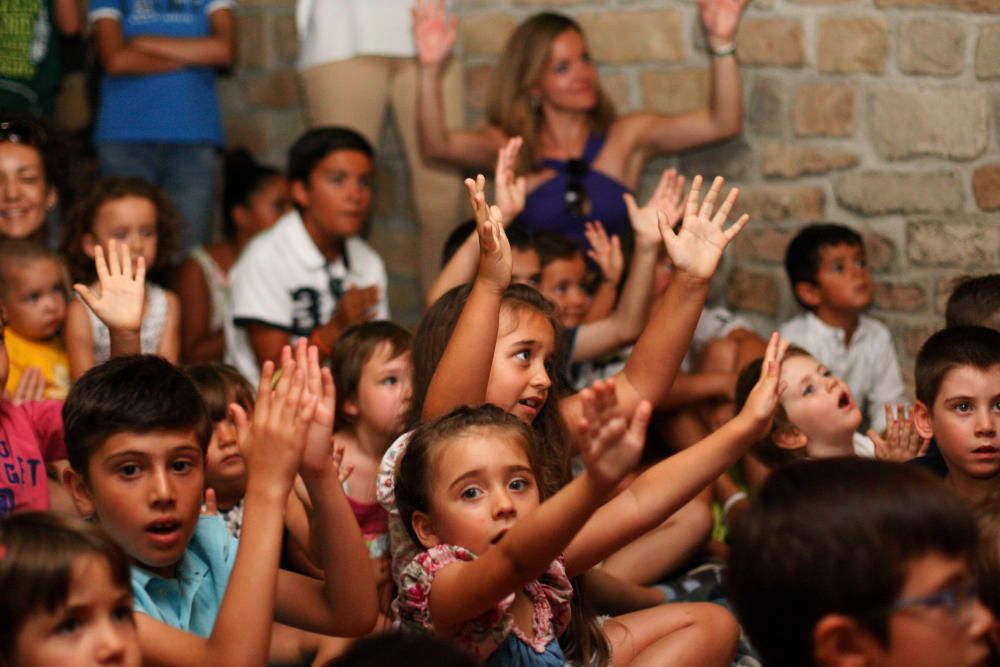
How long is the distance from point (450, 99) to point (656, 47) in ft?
2.50

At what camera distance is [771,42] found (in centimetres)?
441

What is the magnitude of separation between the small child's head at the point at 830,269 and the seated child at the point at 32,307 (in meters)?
2.26

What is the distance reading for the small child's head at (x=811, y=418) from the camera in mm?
3260

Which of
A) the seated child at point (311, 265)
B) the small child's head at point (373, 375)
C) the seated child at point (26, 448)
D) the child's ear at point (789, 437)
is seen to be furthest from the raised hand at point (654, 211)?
the seated child at point (26, 448)

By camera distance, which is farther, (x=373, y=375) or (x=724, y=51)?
(x=724, y=51)

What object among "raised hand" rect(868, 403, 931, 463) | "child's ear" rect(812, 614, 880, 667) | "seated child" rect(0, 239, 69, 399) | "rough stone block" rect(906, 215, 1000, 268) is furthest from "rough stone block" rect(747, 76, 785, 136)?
"child's ear" rect(812, 614, 880, 667)

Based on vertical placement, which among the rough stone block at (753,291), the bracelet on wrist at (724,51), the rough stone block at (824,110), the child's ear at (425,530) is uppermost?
the bracelet on wrist at (724,51)

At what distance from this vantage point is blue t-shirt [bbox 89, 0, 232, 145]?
4.62 meters

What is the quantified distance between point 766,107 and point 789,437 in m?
1.57

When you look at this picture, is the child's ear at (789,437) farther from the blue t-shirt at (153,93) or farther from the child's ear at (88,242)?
the blue t-shirt at (153,93)

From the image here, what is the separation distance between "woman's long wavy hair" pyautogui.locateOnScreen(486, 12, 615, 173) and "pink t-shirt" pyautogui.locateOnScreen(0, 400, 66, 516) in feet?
6.68

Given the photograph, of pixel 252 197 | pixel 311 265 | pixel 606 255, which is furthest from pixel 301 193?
pixel 606 255

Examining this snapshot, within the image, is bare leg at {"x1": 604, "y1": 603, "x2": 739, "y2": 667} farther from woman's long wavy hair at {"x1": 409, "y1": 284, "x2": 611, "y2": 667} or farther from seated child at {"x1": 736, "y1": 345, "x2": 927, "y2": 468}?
seated child at {"x1": 736, "y1": 345, "x2": 927, "y2": 468}

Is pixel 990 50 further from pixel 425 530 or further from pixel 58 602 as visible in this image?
pixel 58 602
